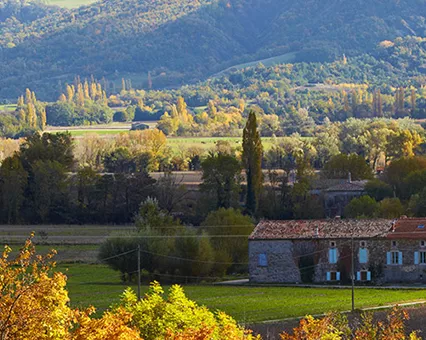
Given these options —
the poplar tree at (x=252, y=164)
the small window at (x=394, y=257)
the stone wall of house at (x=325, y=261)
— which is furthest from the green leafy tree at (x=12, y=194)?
the small window at (x=394, y=257)

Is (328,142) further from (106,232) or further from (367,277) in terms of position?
(367,277)

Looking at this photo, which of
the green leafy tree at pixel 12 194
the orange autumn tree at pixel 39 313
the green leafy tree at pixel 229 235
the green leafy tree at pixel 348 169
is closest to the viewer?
the orange autumn tree at pixel 39 313

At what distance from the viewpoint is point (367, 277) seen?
188ft

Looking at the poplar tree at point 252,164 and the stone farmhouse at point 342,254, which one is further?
the poplar tree at point 252,164

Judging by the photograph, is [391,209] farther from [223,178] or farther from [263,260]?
[263,260]

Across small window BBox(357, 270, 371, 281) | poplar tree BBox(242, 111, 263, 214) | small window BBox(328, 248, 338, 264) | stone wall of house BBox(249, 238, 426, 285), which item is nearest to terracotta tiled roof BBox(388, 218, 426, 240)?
stone wall of house BBox(249, 238, 426, 285)

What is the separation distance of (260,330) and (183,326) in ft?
38.9

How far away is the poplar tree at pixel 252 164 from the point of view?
80312mm

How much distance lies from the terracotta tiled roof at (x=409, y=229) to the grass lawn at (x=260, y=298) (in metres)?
4.45

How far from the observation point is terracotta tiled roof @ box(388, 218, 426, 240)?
57.2 meters

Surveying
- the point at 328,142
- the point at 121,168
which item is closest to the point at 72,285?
the point at 121,168

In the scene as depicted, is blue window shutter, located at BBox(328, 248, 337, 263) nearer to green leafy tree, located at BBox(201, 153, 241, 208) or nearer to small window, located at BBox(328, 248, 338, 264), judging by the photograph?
small window, located at BBox(328, 248, 338, 264)

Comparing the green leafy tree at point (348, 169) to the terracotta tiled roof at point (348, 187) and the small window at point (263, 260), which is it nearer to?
the terracotta tiled roof at point (348, 187)

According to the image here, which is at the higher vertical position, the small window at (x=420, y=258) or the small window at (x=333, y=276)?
the small window at (x=420, y=258)
